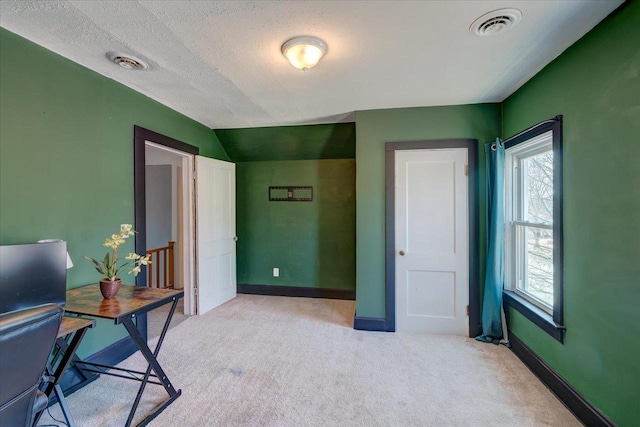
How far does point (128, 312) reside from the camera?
1.70m

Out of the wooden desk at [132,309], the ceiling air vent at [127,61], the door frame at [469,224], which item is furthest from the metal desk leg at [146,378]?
the door frame at [469,224]

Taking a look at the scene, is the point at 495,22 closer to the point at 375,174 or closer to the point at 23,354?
the point at 375,174

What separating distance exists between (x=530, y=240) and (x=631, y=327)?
121cm

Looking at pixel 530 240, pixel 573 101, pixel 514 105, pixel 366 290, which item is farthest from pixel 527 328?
pixel 514 105

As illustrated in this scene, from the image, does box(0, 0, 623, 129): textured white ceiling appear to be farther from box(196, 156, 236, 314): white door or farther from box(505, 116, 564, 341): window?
box(196, 156, 236, 314): white door

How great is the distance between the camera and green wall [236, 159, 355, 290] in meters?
4.33

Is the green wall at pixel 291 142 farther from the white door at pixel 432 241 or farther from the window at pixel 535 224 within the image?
the window at pixel 535 224

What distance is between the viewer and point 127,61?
7.07 feet

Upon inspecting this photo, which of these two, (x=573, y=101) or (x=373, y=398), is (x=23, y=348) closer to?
(x=373, y=398)

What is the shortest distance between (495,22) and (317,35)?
3.43 feet

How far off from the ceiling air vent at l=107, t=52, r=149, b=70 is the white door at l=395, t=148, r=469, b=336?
2467 mm

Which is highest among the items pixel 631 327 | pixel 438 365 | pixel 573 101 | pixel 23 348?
pixel 573 101

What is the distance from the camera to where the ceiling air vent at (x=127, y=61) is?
2.08 meters

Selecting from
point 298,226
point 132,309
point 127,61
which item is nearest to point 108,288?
point 132,309
